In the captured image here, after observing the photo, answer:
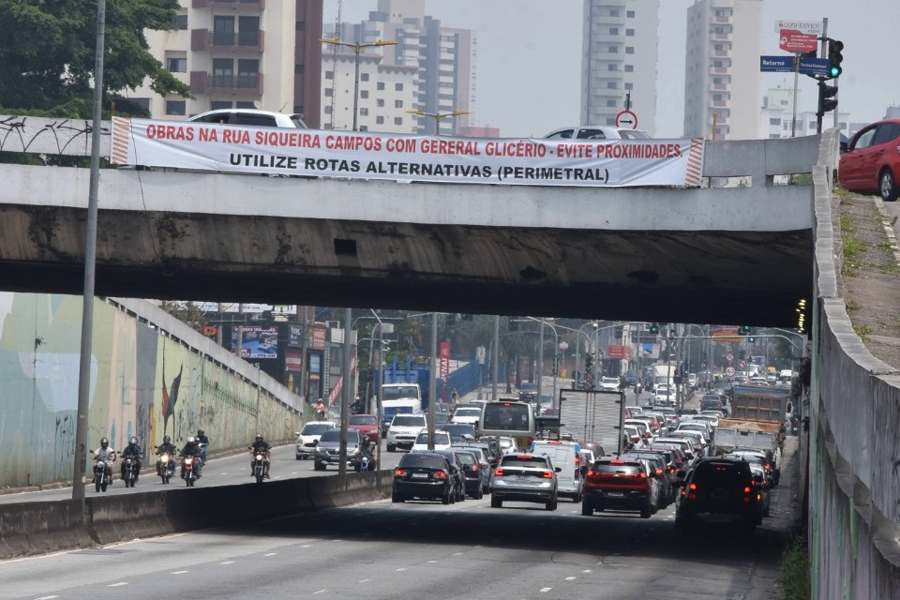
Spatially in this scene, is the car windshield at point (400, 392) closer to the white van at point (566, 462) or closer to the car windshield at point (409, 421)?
the car windshield at point (409, 421)

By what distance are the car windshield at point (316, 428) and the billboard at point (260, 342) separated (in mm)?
37600

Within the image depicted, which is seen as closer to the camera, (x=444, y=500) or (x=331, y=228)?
(x=331, y=228)

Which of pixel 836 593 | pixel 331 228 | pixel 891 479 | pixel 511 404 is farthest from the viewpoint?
pixel 511 404

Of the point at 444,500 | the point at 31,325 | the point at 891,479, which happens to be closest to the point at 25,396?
the point at 31,325

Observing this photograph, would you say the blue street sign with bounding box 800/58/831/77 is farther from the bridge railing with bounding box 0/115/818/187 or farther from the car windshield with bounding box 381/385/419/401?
the car windshield with bounding box 381/385/419/401

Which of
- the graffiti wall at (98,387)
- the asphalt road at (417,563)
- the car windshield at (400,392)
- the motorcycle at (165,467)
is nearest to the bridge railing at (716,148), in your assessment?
the asphalt road at (417,563)

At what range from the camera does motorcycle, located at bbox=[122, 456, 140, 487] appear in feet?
167

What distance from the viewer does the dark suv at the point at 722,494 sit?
36188 millimetres

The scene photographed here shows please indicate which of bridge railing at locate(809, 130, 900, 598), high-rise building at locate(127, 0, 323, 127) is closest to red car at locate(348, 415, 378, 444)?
high-rise building at locate(127, 0, 323, 127)

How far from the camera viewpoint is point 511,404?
233 ft

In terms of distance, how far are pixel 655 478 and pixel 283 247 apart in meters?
19.9

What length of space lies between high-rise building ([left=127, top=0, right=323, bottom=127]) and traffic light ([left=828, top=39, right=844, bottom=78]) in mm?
91444

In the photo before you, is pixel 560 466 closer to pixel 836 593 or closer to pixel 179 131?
pixel 179 131

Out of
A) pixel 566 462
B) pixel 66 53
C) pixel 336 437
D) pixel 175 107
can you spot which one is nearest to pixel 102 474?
pixel 566 462
